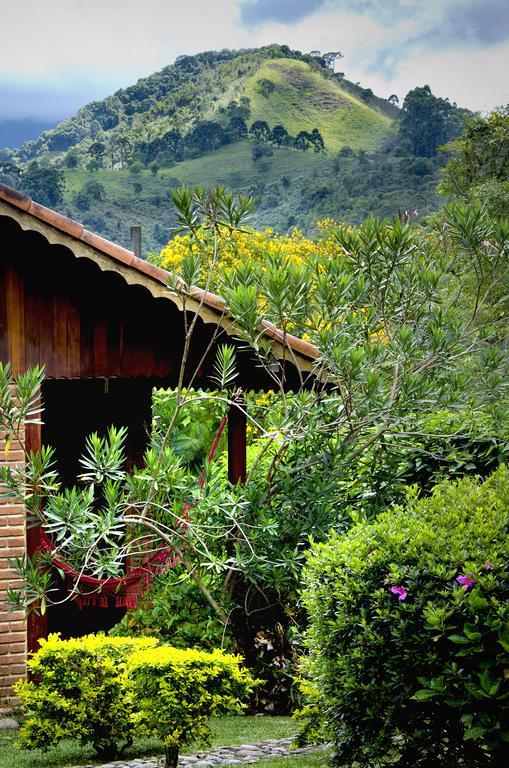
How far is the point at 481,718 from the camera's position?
4.47 metres

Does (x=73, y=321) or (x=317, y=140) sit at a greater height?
(x=317, y=140)

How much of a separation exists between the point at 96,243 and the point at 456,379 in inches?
131

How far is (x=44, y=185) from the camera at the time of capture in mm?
75250

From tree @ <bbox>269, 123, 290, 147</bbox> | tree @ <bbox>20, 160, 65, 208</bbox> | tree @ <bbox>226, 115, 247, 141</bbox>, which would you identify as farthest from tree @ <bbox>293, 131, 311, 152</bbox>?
tree @ <bbox>20, 160, 65, 208</bbox>

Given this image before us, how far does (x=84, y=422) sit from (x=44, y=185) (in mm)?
65818

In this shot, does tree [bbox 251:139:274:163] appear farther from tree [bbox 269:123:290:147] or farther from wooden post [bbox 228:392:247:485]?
wooden post [bbox 228:392:247:485]

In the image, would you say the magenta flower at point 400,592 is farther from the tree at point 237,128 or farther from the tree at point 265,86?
the tree at point 265,86

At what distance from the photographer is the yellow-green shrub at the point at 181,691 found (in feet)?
18.7

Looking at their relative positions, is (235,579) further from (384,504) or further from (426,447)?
(426,447)

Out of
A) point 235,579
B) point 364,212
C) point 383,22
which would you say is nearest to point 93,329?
point 235,579

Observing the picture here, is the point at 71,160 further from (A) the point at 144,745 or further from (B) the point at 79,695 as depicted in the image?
(B) the point at 79,695

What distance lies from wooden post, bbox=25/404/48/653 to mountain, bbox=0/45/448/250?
2242 inches

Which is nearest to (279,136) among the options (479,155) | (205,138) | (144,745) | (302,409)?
(205,138)

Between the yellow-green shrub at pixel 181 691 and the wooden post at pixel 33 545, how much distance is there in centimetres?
349
